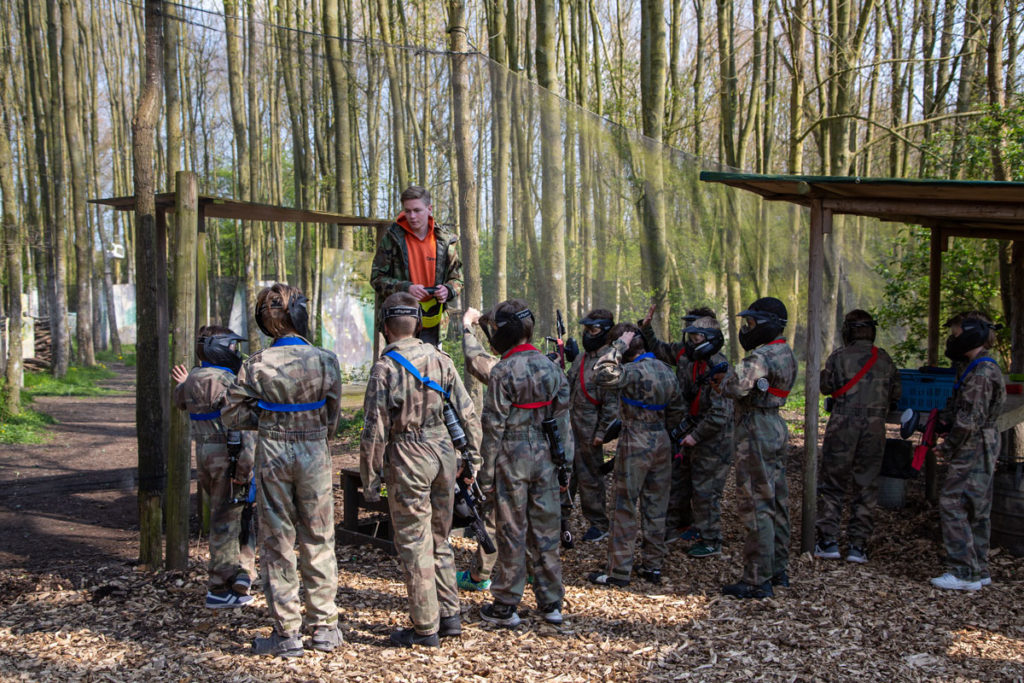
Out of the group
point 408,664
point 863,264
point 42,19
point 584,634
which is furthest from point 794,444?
point 42,19

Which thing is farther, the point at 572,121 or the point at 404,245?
the point at 572,121

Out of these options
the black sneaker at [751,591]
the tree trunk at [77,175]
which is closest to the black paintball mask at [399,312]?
the black sneaker at [751,591]

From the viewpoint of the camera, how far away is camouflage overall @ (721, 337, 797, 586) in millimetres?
6027

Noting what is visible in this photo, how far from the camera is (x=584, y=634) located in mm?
5371

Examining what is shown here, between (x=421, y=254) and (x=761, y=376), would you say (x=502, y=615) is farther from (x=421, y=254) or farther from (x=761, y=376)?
(x=421, y=254)

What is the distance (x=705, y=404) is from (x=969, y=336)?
2172 mm

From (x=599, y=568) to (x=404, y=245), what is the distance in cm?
310

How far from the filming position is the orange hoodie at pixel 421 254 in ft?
20.5

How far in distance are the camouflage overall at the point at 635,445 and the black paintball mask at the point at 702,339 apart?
0.60 meters

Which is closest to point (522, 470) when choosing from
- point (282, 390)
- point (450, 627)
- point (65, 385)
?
point (450, 627)

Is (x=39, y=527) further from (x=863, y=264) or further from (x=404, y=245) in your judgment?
(x=863, y=264)

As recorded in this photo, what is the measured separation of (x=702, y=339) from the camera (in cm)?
690

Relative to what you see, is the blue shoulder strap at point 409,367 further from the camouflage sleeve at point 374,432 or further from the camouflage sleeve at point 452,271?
the camouflage sleeve at point 452,271

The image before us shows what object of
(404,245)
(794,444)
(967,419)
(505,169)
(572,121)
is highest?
(572,121)
